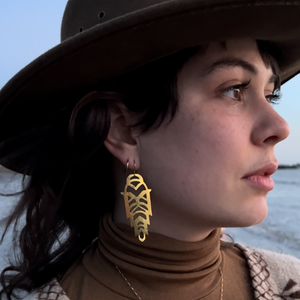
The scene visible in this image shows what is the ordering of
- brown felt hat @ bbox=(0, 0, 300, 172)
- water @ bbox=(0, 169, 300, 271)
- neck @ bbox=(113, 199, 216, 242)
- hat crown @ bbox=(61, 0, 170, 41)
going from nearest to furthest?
brown felt hat @ bbox=(0, 0, 300, 172) → hat crown @ bbox=(61, 0, 170, 41) → neck @ bbox=(113, 199, 216, 242) → water @ bbox=(0, 169, 300, 271)

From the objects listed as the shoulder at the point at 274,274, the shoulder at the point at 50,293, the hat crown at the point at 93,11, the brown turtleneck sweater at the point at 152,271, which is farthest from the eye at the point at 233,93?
the shoulder at the point at 50,293

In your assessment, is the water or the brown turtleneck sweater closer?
the brown turtleneck sweater

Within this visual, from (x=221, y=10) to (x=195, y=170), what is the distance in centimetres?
35

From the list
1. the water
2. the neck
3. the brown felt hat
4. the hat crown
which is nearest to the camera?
the brown felt hat

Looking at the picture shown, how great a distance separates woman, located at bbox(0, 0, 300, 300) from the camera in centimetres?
74

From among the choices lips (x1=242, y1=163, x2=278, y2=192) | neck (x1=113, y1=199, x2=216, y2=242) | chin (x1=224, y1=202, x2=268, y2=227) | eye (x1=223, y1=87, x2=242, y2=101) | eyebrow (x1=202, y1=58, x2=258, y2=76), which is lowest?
neck (x1=113, y1=199, x2=216, y2=242)

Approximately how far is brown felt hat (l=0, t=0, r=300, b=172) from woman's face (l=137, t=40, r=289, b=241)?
0.28 ft

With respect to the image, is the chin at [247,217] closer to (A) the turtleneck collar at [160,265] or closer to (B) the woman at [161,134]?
(B) the woman at [161,134]

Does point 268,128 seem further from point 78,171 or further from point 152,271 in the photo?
point 78,171

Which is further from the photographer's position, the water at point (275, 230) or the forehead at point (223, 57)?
the water at point (275, 230)

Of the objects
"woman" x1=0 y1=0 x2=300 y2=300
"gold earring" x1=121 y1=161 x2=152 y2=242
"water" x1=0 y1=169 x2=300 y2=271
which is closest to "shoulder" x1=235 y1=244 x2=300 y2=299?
"woman" x1=0 y1=0 x2=300 y2=300

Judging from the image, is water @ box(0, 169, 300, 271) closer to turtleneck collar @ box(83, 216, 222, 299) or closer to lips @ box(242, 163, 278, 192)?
turtleneck collar @ box(83, 216, 222, 299)

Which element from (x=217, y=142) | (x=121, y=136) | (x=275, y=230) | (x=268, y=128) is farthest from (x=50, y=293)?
(x=275, y=230)

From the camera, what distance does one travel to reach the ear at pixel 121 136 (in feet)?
2.90
